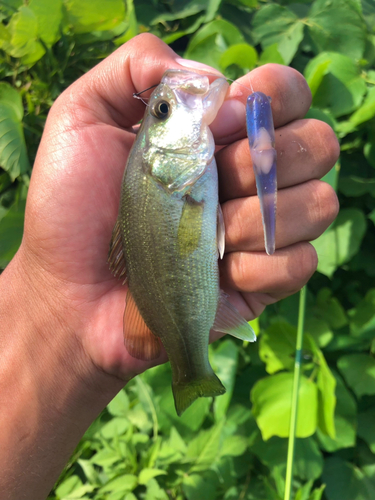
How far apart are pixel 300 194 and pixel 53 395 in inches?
42.2

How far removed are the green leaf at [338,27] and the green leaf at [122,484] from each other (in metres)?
2.02

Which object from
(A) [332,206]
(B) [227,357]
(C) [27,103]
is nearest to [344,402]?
(B) [227,357]

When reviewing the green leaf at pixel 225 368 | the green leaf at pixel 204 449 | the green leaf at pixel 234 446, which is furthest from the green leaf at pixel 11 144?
the green leaf at pixel 234 446

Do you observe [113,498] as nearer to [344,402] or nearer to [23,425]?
[23,425]

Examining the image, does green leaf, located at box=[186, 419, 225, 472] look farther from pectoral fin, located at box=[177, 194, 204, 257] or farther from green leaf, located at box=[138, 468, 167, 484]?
pectoral fin, located at box=[177, 194, 204, 257]

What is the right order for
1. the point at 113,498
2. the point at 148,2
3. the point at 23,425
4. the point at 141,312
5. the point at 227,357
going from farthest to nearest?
the point at 148,2 < the point at 227,357 < the point at 113,498 < the point at 23,425 < the point at 141,312

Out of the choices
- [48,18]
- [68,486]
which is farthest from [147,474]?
[48,18]

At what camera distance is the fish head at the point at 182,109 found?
900 mm

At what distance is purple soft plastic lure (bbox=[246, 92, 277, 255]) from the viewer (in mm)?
846

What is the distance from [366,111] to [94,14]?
1211 mm

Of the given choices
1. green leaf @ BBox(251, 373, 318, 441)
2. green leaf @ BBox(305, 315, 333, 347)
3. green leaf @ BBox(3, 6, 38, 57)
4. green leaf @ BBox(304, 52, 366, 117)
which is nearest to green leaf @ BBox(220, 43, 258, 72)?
green leaf @ BBox(304, 52, 366, 117)

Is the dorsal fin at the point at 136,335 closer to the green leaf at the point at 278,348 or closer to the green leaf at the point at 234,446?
the green leaf at the point at 278,348

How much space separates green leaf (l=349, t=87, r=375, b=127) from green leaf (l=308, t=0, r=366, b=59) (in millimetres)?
278

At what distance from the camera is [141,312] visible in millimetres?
989
